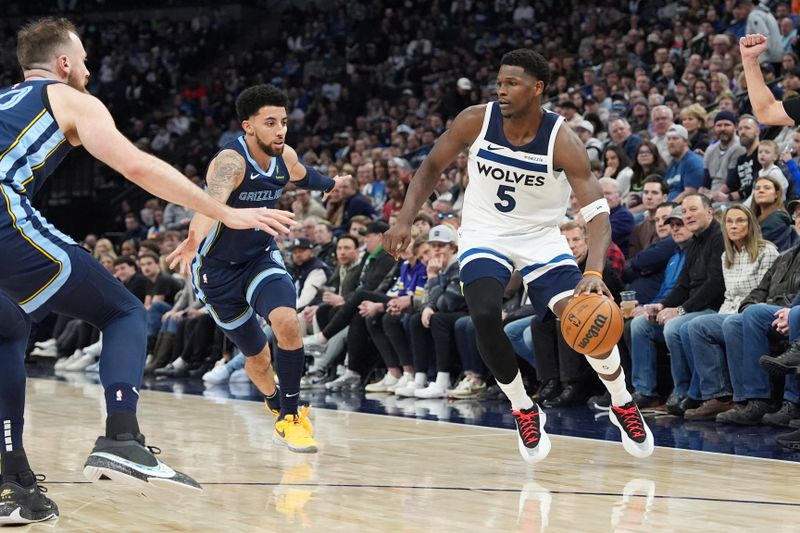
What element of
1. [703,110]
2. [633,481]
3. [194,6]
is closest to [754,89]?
[633,481]

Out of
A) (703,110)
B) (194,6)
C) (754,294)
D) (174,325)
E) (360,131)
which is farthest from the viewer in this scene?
(194,6)

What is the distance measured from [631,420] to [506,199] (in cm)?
127

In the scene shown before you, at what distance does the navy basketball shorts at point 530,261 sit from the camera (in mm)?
5266

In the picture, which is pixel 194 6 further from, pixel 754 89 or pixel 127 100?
pixel 754 89

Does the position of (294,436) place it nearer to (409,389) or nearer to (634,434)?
(634,434)

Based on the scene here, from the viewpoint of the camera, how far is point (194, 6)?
25844 millimetres

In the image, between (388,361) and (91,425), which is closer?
(91,425)

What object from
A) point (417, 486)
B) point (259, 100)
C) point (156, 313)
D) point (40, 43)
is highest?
point (40, 43)

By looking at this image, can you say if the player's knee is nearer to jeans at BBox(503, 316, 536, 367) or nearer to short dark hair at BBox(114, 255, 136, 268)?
jeans at BBox(503, 316, 536, 367)

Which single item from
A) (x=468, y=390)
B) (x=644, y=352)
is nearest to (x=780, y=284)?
(x=644, y=352)

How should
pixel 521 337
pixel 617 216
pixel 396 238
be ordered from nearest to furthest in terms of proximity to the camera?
Answer: 1. pixel 396 238
2. pixel 521 337
3. pixel 617 216

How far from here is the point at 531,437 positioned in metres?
5.06

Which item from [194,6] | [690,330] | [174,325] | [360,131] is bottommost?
[174,325]

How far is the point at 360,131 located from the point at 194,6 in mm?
9683
